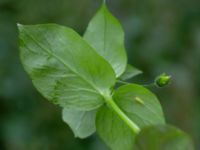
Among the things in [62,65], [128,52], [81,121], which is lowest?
[128,52]

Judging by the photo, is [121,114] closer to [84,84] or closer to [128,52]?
[84,84]

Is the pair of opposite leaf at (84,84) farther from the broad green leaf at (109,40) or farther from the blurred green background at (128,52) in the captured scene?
the blurred green background at (128,52)

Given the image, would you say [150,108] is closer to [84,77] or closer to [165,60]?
[84,77]

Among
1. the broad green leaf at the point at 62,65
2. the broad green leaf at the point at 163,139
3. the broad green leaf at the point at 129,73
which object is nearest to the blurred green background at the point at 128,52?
the broad green leaf at the point at 129,73

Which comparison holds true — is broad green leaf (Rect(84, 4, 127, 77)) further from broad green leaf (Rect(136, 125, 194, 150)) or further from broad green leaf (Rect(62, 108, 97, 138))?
broad green leaf (Rect(136, 125, 194, 150))

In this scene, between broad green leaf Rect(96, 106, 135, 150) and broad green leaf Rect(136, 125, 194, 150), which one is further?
broad green leaf Rect(96, 106, 135, 150)

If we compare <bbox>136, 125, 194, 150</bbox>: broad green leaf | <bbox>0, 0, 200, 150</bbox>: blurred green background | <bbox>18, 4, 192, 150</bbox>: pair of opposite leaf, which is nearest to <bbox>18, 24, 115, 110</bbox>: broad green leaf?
<bbox>18, 4, 192, 150</bbox>: pair of opposite leaf

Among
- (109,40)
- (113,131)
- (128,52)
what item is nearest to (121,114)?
(113,131)

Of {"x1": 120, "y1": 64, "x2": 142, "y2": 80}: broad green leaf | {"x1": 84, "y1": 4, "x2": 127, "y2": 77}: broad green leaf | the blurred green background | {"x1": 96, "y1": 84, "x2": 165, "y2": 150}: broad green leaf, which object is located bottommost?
the blurred green background
